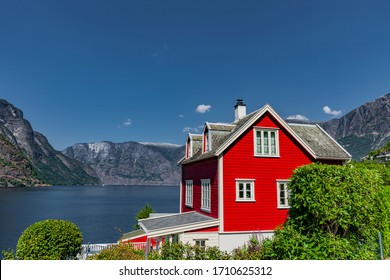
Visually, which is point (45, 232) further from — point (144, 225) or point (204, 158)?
point (204, 158)

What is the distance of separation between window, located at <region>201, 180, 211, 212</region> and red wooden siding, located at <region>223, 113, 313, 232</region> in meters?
2.56

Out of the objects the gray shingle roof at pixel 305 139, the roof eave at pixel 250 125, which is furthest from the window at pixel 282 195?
the gray shingle roof at pixel 305 139

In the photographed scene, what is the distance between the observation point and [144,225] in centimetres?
2198

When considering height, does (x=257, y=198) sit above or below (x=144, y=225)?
above

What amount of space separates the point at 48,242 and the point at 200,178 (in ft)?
42.1

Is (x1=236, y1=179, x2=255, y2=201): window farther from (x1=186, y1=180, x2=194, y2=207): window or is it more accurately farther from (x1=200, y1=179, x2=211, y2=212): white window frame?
(x1=186, y1=180, x2=194, y2=207): window

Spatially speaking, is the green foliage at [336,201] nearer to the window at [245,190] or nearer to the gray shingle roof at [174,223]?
the window at [245,190]

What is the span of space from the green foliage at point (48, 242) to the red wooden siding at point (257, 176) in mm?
11049

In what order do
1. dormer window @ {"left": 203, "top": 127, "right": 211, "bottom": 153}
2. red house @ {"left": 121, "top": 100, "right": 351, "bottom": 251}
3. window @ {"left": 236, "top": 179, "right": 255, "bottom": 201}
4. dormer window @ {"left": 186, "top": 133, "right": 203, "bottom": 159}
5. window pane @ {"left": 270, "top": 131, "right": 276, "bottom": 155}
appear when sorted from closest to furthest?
red house @ {"left": 121, "top": 100, "right": 351, "bottom": 251}
window @ {"left": 236, "top": 179, "right": 255, "bottom": 201}
window pane @ {"left": 270, "top": 131, "right": 276, "bottom": 155}
dormer window @ {"left": 203, "top": 127, "right": 211, "bottom": 153}
dormer window @ {"left": 186, "top": 133, "right": 203, "bottom": 159}

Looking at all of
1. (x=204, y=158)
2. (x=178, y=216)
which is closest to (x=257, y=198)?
(x=204, y=158)

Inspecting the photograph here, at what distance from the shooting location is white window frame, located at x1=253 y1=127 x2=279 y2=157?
2300 cm

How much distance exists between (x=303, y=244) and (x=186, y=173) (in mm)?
20368

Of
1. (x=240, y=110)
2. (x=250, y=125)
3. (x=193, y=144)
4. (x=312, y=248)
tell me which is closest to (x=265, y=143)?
(x=250, y=125)

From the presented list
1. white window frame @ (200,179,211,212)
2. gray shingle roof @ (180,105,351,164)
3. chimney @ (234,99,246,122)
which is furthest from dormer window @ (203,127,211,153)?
chimney @ (234,99,246,122)
